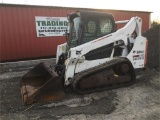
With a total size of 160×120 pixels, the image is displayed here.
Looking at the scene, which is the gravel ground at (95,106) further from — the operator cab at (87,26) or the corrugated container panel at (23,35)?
the corrugated container panel at (23,35)

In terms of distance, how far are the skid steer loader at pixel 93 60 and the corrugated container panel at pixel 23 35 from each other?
408 centimetres

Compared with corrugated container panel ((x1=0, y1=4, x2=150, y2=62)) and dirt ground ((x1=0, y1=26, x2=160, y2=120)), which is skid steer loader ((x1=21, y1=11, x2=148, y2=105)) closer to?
dirt ground ((x1=0, y1=26, x2=160, y2=120))

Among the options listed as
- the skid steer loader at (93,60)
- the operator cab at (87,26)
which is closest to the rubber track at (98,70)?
the skid steer loader at (93,60)

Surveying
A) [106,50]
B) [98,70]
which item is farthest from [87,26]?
[98,70]

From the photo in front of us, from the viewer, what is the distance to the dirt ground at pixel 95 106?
402cm

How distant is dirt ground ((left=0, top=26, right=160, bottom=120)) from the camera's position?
402 centimetres

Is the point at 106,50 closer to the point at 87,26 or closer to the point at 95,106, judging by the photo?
the point at 87,26

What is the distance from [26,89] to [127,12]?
940 cm

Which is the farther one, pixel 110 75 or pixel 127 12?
pixel 127 12

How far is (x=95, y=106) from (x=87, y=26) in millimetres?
2120

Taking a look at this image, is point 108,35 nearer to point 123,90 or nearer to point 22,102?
point 123,90

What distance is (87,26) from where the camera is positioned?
17.5ft

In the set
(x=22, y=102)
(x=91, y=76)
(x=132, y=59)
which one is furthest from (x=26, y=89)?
(x=132, y=59)

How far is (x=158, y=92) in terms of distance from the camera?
5.23 m
